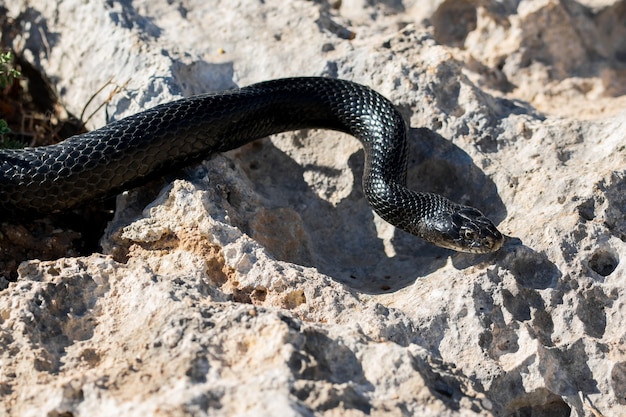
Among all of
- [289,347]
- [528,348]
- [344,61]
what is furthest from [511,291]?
[344,61]

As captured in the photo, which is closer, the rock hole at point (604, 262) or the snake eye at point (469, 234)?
the rock hole at point (604, 262)

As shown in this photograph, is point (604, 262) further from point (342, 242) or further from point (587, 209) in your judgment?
point (342, 242)

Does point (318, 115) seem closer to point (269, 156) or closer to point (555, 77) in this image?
point (269, 156)

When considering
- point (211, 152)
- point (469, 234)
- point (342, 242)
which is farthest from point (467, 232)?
point (211, 152)

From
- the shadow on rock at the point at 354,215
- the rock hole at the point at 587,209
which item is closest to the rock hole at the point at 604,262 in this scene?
the rock hole at the point at 587,209

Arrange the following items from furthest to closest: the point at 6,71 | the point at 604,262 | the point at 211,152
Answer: the point at 6,71
the point at 211,152
the point at 604,262

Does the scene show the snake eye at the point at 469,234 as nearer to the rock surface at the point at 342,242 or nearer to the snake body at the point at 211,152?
the snake body at the point at 211,152

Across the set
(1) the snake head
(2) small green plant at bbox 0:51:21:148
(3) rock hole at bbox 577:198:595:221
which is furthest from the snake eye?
(2) small green plant at bbox 0:51:21:148
